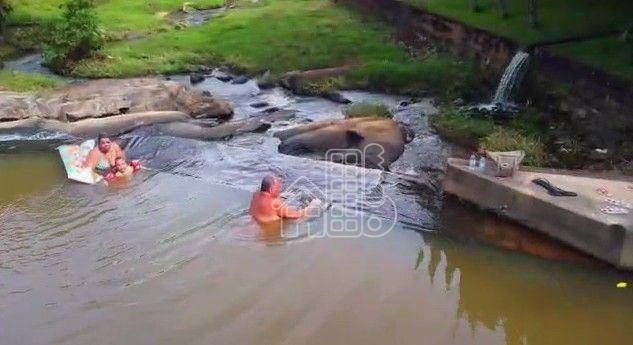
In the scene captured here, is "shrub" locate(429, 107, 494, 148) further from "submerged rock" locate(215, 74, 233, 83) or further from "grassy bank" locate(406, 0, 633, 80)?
"submerged rock" locate(215, 74, 233, 83)

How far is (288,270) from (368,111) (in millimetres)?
5952

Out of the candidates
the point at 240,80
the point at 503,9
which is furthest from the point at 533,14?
the point at 240,80

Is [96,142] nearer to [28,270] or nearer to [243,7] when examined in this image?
[28,270]

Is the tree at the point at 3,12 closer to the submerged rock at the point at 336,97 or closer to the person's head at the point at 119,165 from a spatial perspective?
the submerged rock at the point at 336,97

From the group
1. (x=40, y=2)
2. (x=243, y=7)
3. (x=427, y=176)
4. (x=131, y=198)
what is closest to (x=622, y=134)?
(x=427, y=176)

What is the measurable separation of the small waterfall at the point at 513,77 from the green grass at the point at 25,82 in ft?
32.5

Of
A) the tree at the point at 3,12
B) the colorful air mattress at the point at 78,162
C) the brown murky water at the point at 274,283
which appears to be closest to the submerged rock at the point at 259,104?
the colorful air mattress at the point at 78,162

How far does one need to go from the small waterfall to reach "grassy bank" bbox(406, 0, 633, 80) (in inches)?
25.6

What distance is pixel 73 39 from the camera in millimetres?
17953

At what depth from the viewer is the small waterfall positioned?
13.6 m

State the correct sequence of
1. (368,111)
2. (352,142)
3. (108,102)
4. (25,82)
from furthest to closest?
1. (25,82)
2. (108,102)
3. (368,111)
4. (352,142)

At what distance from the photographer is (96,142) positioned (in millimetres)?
11820

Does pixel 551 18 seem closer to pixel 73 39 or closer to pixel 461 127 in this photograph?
pixel 461 127

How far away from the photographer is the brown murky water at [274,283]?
22.2 feet
